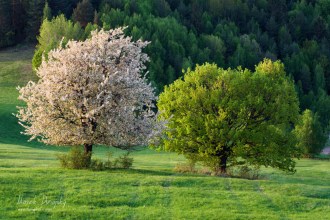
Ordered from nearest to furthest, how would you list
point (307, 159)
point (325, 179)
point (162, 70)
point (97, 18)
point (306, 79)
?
point (325, 179), point (307, 159), point (162, 70), point (97, 18), point (306, 79)

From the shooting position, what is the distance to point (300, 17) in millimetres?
192375

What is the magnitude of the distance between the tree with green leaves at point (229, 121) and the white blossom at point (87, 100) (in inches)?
273

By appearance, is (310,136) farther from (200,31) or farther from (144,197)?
(200,31)

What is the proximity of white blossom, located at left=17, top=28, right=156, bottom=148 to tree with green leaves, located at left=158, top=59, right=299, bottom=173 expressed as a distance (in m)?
6.94

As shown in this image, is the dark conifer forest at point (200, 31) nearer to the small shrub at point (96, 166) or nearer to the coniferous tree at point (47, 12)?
the coniferous tree at point (47, 12)

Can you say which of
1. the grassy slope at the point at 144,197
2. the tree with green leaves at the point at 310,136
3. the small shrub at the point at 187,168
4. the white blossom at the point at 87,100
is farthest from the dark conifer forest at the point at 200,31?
the grassy slope at the point at 144,197

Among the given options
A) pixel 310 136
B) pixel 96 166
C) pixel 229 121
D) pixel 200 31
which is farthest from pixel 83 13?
pixel 96 166

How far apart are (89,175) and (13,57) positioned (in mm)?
105038

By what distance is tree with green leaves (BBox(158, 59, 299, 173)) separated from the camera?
169 ft

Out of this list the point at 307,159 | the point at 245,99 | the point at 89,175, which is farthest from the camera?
the point at 307,159

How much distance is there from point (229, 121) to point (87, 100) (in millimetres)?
13873

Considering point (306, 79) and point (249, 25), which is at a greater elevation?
point (249, 25)

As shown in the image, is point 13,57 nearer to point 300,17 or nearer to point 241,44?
point 241,44

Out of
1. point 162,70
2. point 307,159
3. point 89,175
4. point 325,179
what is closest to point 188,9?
point 162,70
